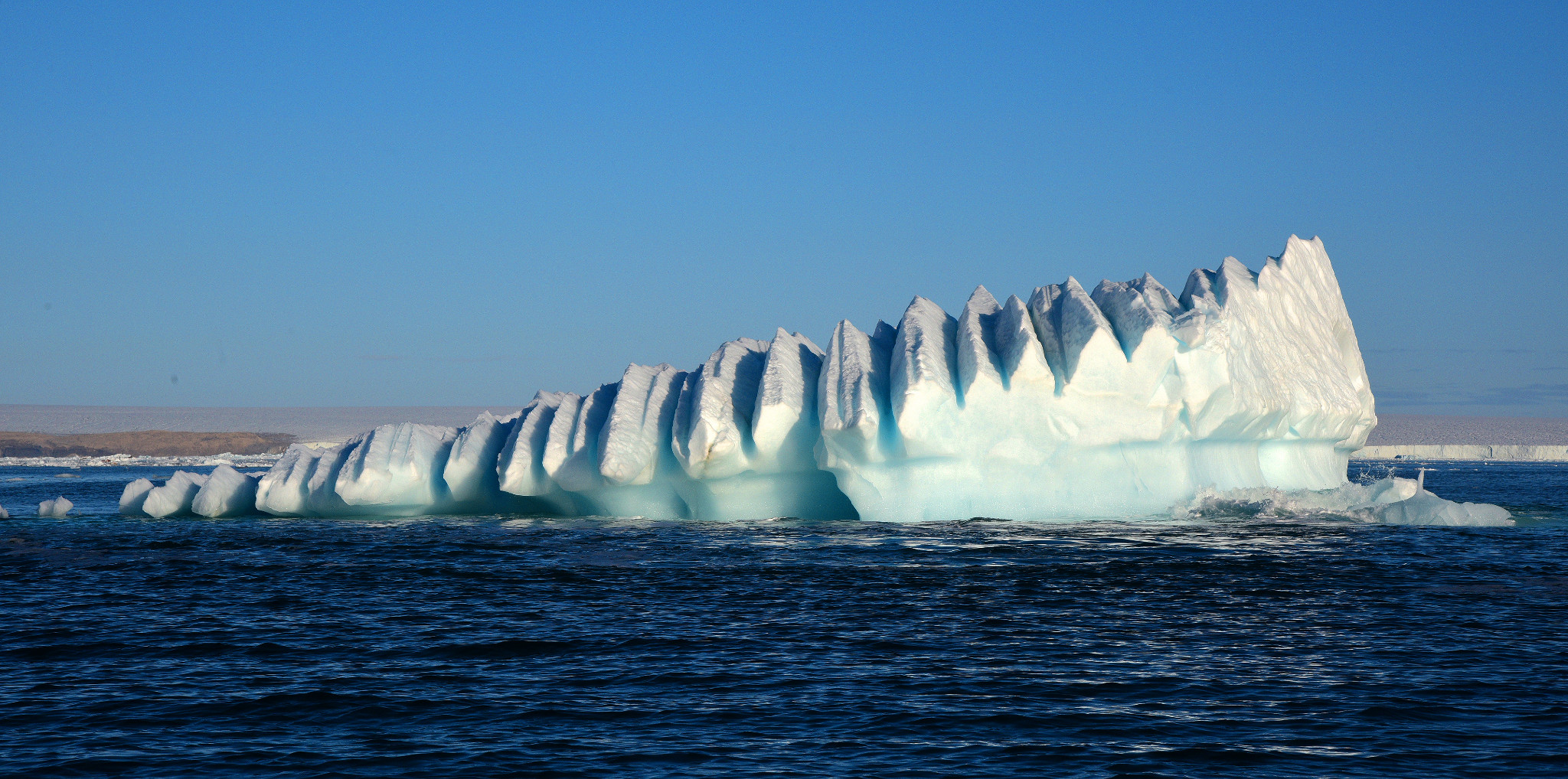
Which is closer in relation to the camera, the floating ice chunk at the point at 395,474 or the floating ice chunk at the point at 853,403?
the floating ice chunk at the point at 853,403

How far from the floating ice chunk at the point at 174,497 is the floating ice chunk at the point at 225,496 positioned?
127mm

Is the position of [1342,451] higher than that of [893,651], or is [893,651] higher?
[1342,451]

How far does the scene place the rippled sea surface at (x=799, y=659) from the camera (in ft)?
21.2

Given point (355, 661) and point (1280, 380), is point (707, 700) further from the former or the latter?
point (1280, 380)

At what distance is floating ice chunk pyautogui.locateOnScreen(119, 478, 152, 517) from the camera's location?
2145 centimetres

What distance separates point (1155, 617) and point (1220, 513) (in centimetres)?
820

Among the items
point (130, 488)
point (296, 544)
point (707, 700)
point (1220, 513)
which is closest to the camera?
point (707, 700)

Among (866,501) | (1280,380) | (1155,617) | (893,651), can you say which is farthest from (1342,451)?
(893,651)

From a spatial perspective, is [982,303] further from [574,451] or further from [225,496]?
[225,496]

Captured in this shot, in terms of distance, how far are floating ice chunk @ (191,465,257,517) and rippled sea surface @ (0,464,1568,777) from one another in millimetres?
5141

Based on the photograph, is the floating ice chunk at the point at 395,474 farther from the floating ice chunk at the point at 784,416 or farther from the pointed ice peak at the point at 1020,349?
the pointed ice peak at the point at 1020,349

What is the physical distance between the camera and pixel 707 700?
7555 millimetres

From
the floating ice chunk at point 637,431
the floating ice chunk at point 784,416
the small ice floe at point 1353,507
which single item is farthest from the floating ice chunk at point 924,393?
the small ice floe at point 1353,507

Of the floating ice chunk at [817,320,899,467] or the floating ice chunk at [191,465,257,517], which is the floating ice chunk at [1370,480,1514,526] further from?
the floating ice chunk at [191,465,257,517]
